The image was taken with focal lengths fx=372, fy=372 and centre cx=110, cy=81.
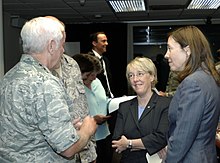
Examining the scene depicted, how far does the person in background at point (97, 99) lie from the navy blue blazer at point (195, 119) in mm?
1114

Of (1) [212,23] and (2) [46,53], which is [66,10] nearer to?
(1) [212,23]

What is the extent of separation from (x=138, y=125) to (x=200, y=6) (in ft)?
15.7

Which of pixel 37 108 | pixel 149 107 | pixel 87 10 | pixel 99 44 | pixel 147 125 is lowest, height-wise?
pixel 147 125

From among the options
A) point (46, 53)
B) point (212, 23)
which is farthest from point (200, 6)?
point (46, 53)

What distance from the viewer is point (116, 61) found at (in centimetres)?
917

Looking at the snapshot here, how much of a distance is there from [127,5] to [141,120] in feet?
13.8

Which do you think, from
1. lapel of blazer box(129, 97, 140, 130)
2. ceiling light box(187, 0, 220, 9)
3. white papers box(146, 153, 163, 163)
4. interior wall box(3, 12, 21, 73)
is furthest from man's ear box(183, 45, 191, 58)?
interior wall box(3, 12, 21, 73)

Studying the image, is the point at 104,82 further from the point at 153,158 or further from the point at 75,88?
the point at 153,158

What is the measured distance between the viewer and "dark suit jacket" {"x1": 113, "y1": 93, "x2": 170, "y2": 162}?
2484 millimetres

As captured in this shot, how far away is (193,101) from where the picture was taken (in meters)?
1.92

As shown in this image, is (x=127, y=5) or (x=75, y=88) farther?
(x=127, y=5)

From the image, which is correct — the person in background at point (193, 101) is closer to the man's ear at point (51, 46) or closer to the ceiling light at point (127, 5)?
the man's ear at point (51, 46)

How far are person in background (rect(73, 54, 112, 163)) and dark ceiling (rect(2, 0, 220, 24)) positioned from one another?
2.78 metres

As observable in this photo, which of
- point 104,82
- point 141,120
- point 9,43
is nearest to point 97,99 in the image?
point 141,120
